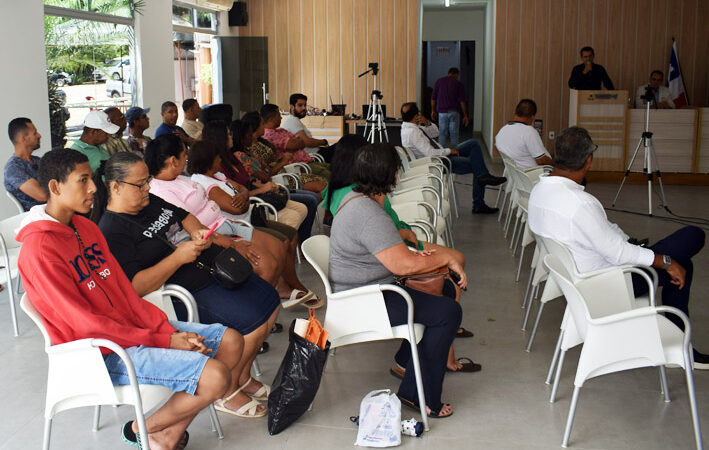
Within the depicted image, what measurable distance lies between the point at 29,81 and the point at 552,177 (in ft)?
17.4

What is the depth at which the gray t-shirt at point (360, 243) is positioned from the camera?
10.0 ft

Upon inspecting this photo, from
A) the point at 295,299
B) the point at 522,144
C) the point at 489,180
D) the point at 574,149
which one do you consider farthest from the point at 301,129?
the point at 574,149

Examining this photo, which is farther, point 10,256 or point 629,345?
point 10,256

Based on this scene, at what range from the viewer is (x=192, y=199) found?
3.99 m

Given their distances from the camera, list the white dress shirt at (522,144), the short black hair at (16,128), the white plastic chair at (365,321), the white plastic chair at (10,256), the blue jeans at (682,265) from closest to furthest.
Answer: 1. the white plastic chair at (365,321)
2. the blue jeans at (682,265)
3. the white plastic chair at (10,256)
4. the short black hair at (16,128)
5. the white dress shirt at (522,144)

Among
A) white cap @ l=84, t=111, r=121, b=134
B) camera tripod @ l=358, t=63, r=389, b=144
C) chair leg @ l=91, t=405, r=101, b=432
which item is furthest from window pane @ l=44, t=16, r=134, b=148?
chair leg @ l=91, t=405, r=101, b=432

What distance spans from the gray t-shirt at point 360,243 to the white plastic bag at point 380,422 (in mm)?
518

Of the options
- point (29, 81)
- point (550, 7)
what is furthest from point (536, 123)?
point (29, 81)

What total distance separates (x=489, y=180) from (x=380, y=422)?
4.97 m

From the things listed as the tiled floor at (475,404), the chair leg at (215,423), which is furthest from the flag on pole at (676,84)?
the chair leg at (215,423)

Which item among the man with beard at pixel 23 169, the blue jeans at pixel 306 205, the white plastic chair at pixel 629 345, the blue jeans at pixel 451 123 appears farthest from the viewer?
the blue jeans at pixel 451 123

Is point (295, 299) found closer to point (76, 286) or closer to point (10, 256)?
point (10, 256)

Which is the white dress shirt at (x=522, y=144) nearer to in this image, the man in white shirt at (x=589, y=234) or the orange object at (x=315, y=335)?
the man in white shirt at (x=589, y=234)

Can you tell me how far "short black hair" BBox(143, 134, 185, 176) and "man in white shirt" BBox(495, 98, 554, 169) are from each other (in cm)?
393
